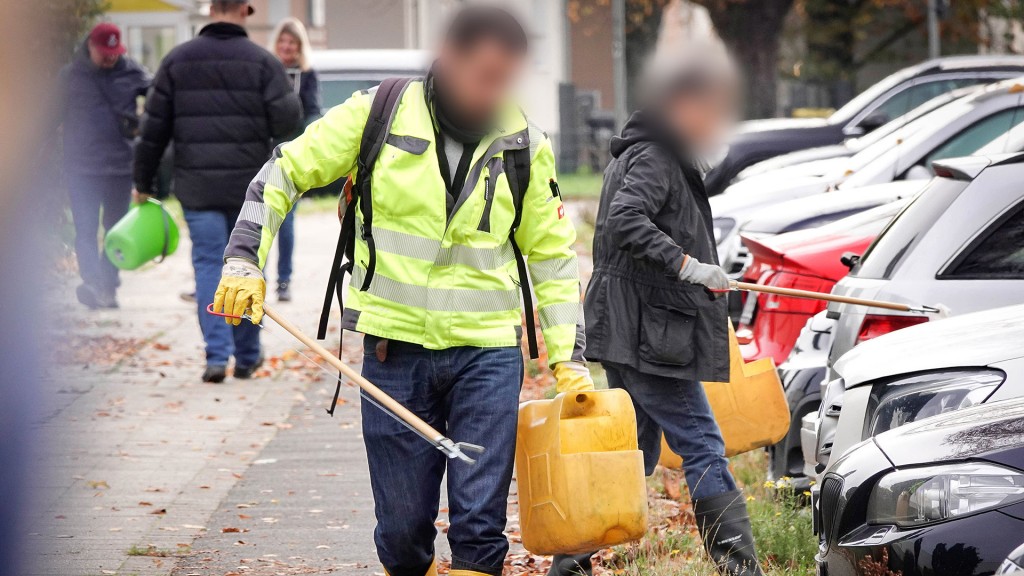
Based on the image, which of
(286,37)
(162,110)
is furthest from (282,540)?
(286,37)

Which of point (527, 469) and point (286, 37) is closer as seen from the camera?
point (527, 469)

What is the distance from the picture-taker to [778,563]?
531 cm

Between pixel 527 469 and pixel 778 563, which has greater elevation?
pixel 527 469

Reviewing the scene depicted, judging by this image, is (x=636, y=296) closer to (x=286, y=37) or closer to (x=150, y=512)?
(x=150, y=512)

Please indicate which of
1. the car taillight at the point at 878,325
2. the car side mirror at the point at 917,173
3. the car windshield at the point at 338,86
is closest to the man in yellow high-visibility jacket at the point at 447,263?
the car taillight at the point at 878,325

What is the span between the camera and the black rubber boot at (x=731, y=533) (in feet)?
16.4

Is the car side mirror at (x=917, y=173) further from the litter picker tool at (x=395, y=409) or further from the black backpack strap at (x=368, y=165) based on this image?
the litter picker tool at (x=395, y=409)

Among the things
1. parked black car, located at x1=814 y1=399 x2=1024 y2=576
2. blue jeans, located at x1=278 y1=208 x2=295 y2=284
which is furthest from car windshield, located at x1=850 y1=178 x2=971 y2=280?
blue jeans, located at x1=278 y1=208 x2=295 y2=284

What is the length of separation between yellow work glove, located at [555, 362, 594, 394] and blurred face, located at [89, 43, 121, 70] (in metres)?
7.99

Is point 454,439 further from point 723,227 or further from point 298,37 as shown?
point 298,37

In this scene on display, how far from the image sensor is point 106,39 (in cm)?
1118

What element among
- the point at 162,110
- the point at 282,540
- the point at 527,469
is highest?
the point at 162,110

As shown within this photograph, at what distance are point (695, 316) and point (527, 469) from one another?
1.15 metres

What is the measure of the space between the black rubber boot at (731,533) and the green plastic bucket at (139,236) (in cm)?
507
